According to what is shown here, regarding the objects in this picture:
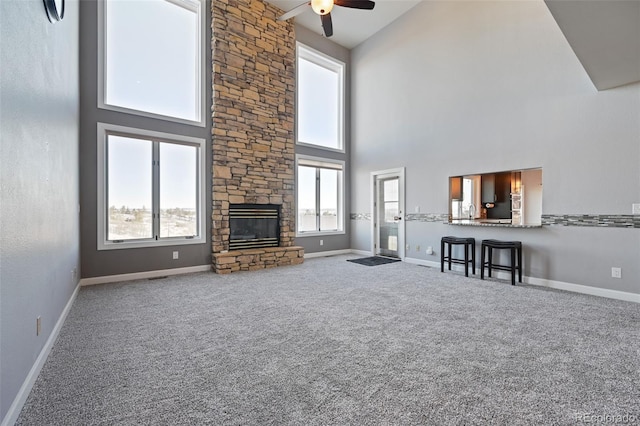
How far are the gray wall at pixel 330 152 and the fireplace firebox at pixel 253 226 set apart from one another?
82 cm

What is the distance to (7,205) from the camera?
55.6 inches

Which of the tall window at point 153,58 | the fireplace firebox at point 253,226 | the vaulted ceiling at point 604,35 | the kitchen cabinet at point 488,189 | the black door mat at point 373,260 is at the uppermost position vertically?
the tall window at point 153,58

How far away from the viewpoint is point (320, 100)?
23.8ft

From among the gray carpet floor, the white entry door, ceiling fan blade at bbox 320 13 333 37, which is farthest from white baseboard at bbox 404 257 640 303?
ceiling fan blade at bbox 320 13 333 37

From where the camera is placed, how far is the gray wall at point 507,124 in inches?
145

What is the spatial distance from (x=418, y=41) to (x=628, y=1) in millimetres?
4195

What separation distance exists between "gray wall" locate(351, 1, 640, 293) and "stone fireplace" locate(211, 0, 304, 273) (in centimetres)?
209

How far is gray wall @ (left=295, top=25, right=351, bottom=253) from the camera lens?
6.71m

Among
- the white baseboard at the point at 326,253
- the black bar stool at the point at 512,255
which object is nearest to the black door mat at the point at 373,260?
the white baseboard at the point at 326,253

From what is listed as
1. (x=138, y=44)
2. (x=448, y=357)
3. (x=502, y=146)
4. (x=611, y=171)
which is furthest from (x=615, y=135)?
(x=138, y=44)

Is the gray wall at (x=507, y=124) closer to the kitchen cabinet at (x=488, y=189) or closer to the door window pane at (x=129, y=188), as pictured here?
the kitchen cabinet at (x=488, y=189)

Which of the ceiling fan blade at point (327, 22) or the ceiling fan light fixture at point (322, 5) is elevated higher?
the ceiling fan blade at point (327, 22)

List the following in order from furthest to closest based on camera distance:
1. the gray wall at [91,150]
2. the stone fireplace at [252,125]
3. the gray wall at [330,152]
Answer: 1. the gray wall at [330,152]
2. the stone fireplace at [252,125]
3. the gray wall at [91,150]

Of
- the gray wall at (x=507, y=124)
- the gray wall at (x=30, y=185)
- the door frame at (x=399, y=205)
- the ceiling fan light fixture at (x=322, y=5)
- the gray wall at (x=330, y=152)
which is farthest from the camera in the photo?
the gray wall at (x=330, y=152)
